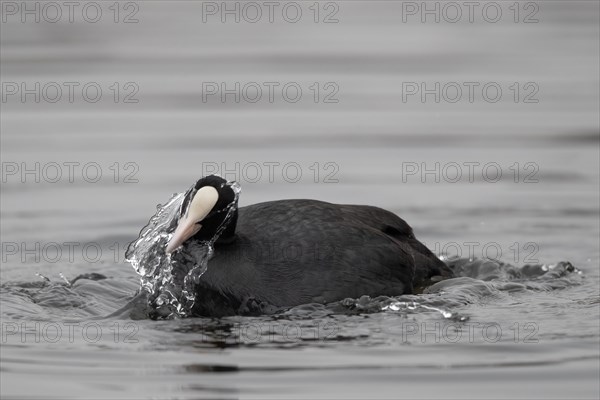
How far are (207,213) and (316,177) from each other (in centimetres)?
372

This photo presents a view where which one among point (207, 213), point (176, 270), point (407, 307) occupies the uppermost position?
point (207, 213)

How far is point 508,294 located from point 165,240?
7.26 ft

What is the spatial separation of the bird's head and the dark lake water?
53 cm

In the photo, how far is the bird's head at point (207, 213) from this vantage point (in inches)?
338

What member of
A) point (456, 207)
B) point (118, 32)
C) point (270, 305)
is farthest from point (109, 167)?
point (118, 32)

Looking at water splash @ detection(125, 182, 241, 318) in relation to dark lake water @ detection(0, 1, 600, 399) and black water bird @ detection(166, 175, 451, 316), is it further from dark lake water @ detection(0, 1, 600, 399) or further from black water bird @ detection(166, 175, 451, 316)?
dark lake water @ detection(0, 1, 600, 399)

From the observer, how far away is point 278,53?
16.8 m

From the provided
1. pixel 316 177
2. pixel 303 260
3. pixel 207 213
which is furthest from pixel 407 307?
pixel 316 177

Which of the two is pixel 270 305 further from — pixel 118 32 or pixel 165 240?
pixel 118 32

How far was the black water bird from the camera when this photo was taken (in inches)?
343

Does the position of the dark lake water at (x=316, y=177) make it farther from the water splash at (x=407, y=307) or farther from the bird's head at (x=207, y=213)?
the bird's head at (x=207, y=213)

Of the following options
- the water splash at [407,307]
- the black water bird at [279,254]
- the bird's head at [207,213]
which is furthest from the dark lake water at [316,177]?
the bird's head at [207,213]

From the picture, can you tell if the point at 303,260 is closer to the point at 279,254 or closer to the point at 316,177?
the point at 279,254

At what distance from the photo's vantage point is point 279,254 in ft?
29.0
